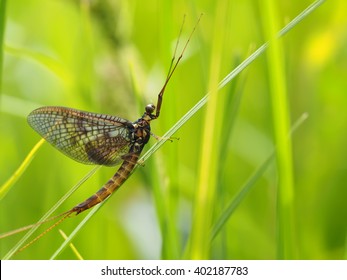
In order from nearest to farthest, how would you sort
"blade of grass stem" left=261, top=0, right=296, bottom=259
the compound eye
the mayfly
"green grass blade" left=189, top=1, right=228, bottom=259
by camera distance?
"green grass blade" left=189, top=1, right=228, bottom=259, "blade of grass stem" left=261, top=0, right=296, bottom=259, the mayfly, the compound eye

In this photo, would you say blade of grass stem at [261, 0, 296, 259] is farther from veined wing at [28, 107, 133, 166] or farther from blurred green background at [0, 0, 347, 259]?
veined wing at [28, 107, 133, 166]

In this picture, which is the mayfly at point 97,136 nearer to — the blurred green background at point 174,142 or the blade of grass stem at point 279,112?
the blurred green background at point 174,142

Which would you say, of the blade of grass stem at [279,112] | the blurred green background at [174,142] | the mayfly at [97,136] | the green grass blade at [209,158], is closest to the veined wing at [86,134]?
the mayfly at [97,136]

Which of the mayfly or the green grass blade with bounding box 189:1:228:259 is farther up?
the green grass blade with bounding box 189:1:228:259

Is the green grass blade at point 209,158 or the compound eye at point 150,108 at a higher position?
the green grass blade at point 209,158

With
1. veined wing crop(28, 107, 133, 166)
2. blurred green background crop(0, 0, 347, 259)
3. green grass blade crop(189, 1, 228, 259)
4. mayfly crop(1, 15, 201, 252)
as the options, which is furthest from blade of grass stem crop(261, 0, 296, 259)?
veined wing crop(28, 107, 133, 166)

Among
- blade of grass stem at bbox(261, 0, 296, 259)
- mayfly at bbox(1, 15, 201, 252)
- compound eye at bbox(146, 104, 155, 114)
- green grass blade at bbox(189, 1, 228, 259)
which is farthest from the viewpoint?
compound eye at bbox(146, 104, 155, 114)
